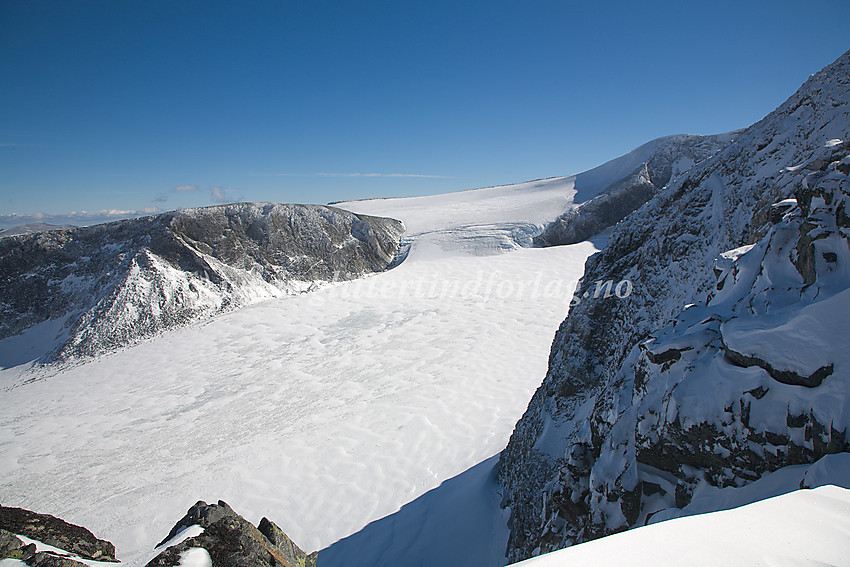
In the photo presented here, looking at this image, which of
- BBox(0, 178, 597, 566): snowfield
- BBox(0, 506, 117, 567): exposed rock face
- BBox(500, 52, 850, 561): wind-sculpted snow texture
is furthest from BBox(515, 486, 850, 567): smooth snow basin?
BBox(0, 506, 117, 567): exposed rock face

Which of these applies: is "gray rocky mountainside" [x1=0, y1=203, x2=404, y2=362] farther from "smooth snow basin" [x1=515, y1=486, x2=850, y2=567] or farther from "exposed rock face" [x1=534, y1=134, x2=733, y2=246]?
"smooth snow basin" [x1=515, y1=486, x2=850, y2=567]

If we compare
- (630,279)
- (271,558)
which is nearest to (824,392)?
(630,279)

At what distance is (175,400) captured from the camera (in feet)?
31.7

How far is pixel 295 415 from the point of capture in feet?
28.3

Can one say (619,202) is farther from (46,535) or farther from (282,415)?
(46,535)

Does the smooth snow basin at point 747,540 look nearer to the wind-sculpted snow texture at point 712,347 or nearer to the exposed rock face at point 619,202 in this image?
the wind-sculpted snow texture at point 712,347

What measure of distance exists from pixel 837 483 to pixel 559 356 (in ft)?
11.0

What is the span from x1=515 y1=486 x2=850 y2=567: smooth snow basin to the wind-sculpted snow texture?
1.45 ft

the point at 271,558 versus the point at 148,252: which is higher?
the point at 148,252

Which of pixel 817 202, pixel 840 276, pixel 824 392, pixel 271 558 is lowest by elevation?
pixel 271 558

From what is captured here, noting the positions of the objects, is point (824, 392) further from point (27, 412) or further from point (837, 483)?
point (27, 412)

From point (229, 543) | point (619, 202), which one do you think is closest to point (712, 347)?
point (229, 543)

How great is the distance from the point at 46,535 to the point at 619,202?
28.7 meters

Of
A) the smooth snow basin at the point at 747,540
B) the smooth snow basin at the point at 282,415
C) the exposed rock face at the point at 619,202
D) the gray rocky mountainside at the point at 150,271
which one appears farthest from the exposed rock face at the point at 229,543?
the exposed rock face at the point at 619,202
